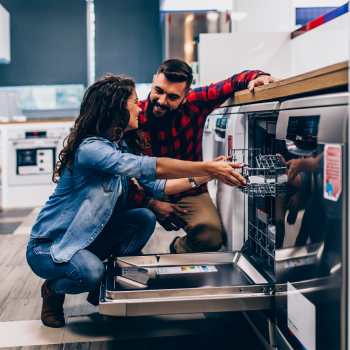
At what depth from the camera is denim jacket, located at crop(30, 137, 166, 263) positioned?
147 centimetres

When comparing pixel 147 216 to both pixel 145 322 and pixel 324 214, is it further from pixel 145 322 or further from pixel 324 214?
pixel 324 214

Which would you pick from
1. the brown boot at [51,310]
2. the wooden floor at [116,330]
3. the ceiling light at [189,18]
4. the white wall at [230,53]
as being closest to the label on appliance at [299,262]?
the wooden floor at [116,330]

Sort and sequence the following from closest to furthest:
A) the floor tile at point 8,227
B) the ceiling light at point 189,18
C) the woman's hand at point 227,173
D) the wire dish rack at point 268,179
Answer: the wire dish rack at point 268,179, the woman's hand at point 227,173, the floor tile at point 8,227, the ceiling light at point 189,18

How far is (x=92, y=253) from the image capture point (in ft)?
5.09

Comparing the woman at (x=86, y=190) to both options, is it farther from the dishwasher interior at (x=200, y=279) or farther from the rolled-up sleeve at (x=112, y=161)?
the dishwasher interior at (x=200, y=279)

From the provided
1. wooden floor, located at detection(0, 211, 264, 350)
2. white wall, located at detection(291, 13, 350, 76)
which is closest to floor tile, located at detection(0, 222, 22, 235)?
wooden floor, located at detection(0, 211, 264, 350)

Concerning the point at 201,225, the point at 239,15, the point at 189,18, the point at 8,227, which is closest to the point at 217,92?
the point at 201,225

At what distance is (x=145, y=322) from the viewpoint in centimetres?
171

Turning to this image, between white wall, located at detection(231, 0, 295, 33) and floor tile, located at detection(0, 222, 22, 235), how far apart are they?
2.31 meters

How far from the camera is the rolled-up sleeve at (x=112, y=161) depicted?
1393 mm

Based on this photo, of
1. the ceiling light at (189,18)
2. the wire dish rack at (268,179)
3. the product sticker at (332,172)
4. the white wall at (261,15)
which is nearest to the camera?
the product sticker at (332,172)

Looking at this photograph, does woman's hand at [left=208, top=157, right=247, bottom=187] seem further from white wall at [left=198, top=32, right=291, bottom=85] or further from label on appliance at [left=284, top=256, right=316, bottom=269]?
white wall at [left=198, top=32, right=291, bottom=85]

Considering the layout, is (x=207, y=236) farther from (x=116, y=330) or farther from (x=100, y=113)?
(x=100, y=113)

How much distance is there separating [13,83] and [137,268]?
4849mm
